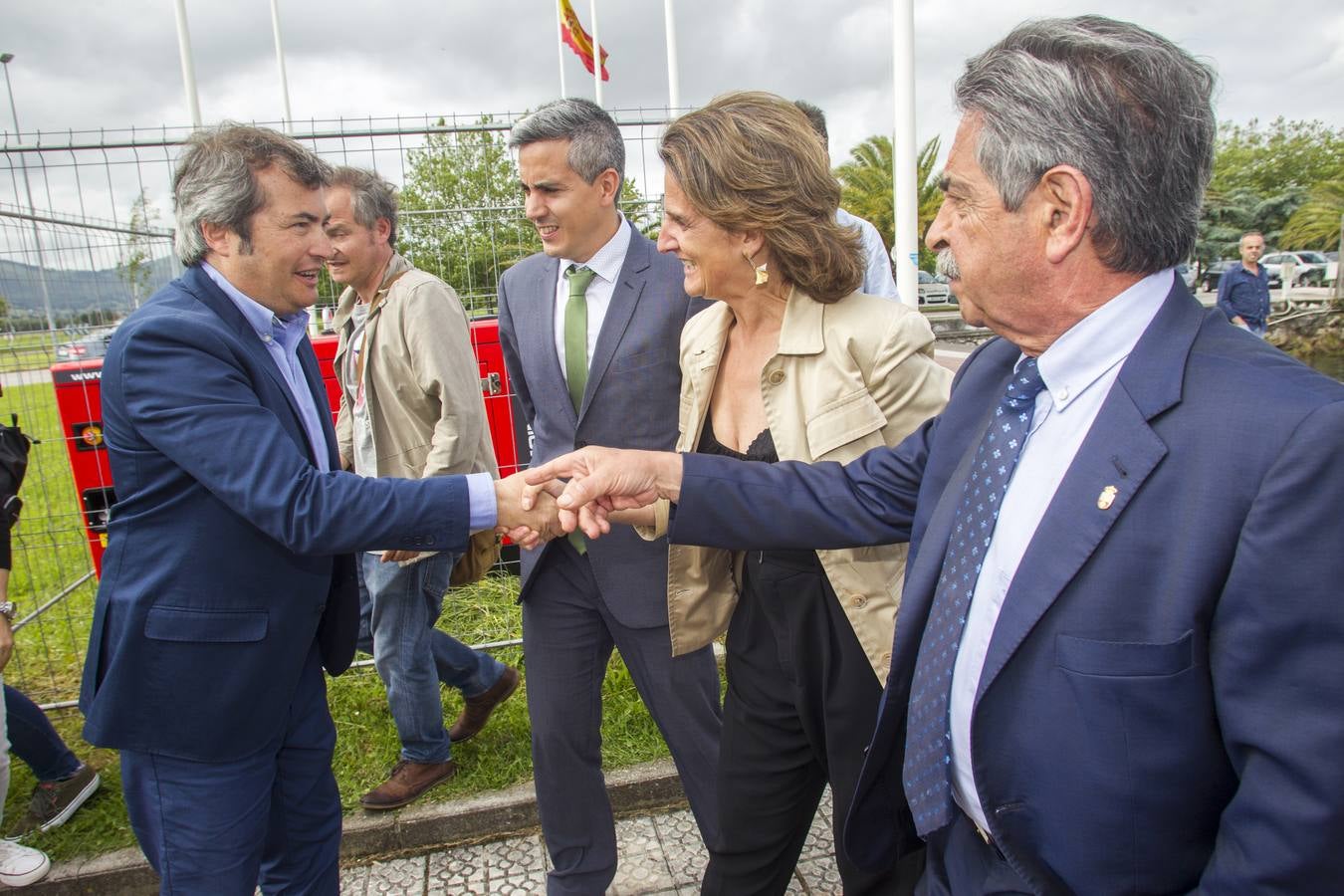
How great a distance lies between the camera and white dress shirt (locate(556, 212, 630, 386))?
291 centimetres

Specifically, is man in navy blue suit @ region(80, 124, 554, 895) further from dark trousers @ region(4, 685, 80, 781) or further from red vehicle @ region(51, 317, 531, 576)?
red vehicle @ region(51, 317, 531, 576)

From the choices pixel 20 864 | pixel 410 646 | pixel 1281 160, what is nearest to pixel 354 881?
pixel 410 646

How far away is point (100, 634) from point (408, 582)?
140 cm

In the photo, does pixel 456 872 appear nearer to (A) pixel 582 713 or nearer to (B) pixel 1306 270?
(A) pixel 582 713

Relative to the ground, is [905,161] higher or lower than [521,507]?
higher

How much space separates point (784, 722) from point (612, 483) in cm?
75

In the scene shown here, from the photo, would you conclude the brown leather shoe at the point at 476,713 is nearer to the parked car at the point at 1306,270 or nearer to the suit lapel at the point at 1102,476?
the suit lapel at the point at 1102,476

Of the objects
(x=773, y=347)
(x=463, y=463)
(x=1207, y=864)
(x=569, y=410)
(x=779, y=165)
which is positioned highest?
(x=779, y=165)

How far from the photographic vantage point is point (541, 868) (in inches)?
127

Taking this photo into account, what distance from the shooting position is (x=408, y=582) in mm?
3479

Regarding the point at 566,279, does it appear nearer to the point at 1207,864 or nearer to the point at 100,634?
the point at 100,634

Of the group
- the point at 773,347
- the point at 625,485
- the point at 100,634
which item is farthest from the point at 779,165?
the point at 100,634

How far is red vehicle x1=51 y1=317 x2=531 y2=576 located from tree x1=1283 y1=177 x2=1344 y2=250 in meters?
44.8

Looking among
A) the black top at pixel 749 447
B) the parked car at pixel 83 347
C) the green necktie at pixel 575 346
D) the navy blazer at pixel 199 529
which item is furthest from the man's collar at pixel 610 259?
the parked car at pixel 83 347
